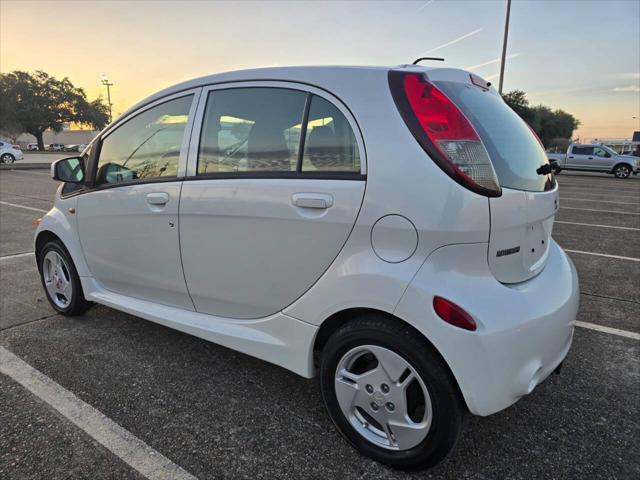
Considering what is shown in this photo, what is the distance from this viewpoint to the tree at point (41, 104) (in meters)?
46.9

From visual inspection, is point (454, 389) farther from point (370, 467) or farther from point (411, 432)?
point (370, 467)

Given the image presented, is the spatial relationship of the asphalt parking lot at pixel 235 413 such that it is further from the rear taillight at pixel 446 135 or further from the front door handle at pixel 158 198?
the rear taillight at pixel 446 135

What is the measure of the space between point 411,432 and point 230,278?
1.18 m

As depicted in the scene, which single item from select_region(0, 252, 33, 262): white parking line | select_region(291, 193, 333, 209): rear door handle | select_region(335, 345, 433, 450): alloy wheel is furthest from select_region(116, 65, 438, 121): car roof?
select_region(0, 252, 33, 262): white parking line

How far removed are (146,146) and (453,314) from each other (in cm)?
217

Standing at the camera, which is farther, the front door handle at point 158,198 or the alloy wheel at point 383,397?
the front door handle at point 158,198

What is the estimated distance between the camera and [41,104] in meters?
49.7

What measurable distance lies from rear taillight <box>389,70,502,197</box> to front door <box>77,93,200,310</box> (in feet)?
4.45

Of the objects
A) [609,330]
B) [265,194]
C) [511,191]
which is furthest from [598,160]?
[265,194]

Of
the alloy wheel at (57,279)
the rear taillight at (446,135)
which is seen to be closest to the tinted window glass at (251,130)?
the rear taillight at (446,135)

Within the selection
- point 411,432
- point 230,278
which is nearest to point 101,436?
point 230,278

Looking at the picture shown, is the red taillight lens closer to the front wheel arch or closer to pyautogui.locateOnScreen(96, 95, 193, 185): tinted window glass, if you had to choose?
pyautogui.locateOnScreen(96, 95, 193, 185): tinted window glass

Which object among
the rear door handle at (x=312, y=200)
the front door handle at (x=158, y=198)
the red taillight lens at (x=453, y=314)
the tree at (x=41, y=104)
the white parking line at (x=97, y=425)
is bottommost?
the white parking line at (x=97, y=425)

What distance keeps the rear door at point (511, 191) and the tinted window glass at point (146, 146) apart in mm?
1536
